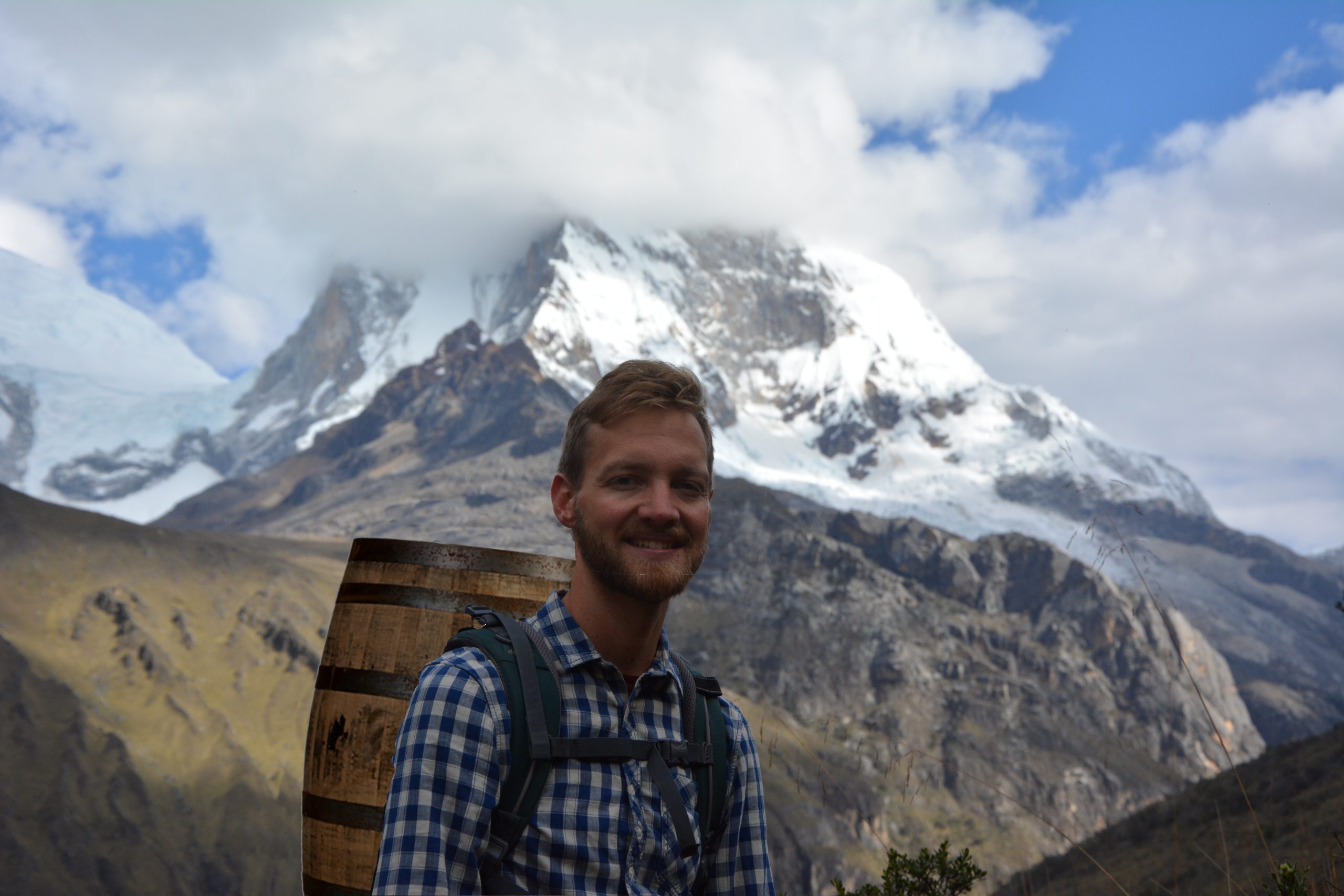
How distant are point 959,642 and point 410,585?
16346cm

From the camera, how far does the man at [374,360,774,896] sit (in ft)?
7.11

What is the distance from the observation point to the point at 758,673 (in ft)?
452

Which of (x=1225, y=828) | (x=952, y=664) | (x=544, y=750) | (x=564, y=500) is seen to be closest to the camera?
(x=544, y=750)

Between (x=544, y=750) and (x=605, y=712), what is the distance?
22 cm

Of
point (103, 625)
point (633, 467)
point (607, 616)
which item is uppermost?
point (103, 625)

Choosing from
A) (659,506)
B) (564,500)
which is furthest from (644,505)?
(564,500)

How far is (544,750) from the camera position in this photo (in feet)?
7.48

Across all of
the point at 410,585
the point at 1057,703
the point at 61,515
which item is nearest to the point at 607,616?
the point at 410,585

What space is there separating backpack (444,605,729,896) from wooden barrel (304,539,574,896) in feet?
5.04

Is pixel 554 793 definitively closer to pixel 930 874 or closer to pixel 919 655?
pixel 930 874

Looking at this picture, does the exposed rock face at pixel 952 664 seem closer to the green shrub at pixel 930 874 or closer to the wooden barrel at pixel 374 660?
the green shrub at pixel 930 874

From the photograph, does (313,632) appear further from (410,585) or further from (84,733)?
(410,585)

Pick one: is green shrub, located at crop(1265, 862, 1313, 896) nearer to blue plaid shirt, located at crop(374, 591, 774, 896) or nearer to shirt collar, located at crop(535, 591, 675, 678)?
blue plaid shirt, located at crop(374, 591, 774, 896)

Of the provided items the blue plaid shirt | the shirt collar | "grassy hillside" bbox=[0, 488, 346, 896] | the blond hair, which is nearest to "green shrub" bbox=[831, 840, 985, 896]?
the blue plaid shirt
